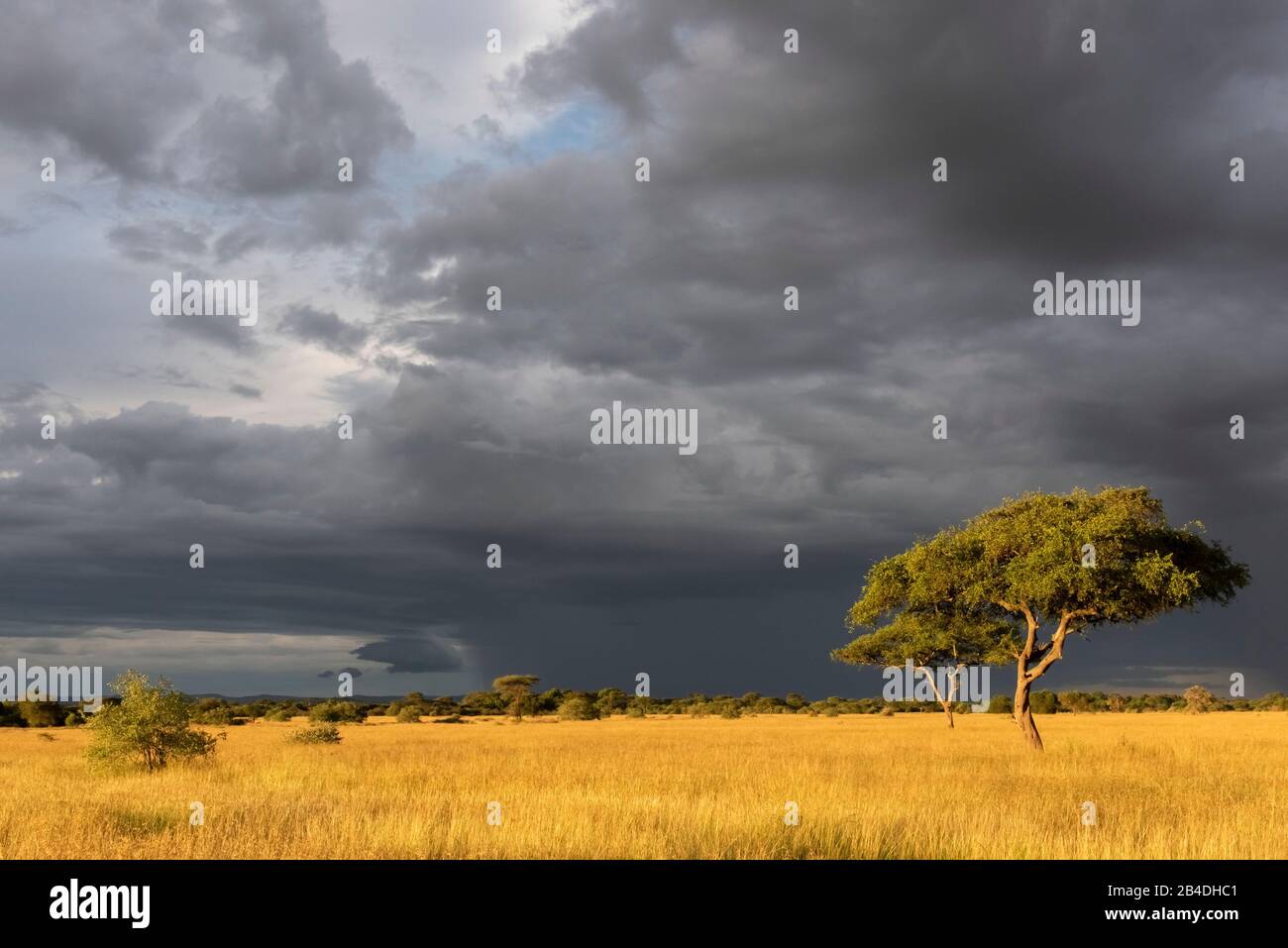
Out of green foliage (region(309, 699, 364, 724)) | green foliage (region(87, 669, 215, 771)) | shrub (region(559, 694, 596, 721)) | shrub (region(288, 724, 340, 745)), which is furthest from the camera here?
shrub (region(559, 694, 596, 721))

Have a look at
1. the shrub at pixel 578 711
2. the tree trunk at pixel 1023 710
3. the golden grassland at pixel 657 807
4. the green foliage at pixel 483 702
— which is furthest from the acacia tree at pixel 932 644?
the green foliage at pixel 483 702

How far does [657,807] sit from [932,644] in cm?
3218

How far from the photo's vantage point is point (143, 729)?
2820 cm

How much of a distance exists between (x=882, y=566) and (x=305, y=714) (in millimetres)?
73151

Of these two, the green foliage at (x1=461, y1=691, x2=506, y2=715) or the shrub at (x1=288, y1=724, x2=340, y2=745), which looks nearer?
the shrub at (x1=288, y1=724, x2=340, y2=745)

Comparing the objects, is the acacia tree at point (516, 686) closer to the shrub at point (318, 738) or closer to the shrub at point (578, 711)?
the shrub at point (578, 711)

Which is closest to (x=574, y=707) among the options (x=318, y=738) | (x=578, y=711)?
(x=578, y=711)

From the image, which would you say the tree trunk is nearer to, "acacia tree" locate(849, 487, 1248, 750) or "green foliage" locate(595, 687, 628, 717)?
"acacia tree" locate(849, 487, 1248, 750)

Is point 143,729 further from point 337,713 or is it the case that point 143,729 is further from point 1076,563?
point 337,713

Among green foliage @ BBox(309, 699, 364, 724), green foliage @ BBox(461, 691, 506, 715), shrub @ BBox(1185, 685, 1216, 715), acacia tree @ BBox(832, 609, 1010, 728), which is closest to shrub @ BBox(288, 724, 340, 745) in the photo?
acacia tree @ BBox(832, 609, 1010, 728)

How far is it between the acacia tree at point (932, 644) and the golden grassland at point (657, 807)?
9293mm

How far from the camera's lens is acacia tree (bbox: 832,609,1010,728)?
40694 mm

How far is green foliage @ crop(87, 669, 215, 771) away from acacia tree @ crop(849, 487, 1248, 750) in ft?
81.5
